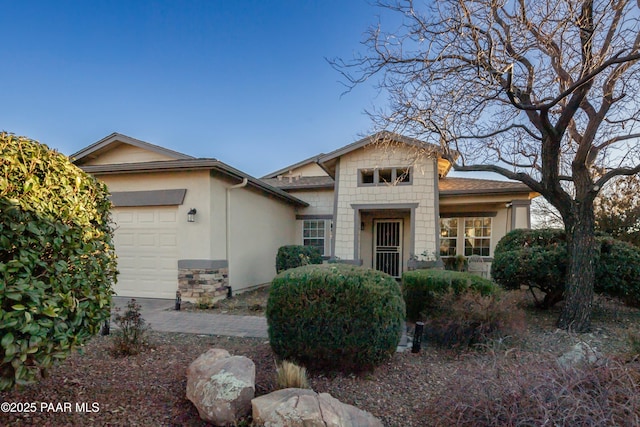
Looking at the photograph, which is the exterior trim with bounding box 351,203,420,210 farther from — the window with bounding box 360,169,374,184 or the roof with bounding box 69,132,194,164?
the roof with bounding box 69,132,194,164

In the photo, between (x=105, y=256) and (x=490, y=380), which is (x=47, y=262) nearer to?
(x=105, y=256)

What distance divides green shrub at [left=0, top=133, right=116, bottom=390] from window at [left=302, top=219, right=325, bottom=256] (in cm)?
1001

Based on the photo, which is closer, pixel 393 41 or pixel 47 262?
pixel 47 262

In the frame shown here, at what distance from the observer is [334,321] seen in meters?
3.58

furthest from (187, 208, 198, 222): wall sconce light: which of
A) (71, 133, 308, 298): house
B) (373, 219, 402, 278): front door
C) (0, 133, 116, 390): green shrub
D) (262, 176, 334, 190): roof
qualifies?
(373, 219, 402, 278): front door

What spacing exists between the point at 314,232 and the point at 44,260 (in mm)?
10760

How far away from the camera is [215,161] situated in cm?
801

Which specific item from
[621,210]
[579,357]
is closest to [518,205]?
[621,210]

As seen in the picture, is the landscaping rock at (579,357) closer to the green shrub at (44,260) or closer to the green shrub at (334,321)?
the green shrub at (334,321)

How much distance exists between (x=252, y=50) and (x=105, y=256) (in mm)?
8272

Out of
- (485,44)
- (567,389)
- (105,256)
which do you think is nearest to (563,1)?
(485,44)

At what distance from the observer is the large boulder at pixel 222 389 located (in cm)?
270

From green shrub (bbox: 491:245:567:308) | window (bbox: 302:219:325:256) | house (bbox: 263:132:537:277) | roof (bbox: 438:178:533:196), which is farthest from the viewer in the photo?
window (bbox: 302:219:325:256)

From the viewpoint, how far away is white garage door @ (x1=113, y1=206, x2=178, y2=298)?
842 centimetres
